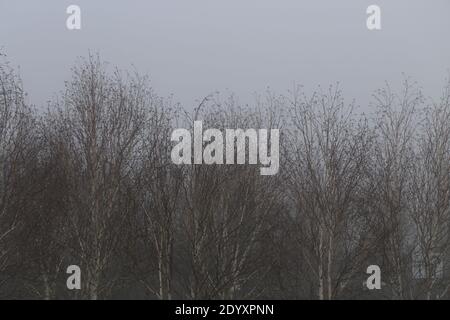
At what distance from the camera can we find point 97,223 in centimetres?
1355

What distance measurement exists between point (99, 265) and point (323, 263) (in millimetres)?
5628

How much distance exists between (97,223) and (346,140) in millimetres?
6785

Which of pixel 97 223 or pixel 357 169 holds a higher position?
pixel 357 169

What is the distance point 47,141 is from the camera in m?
17.5
